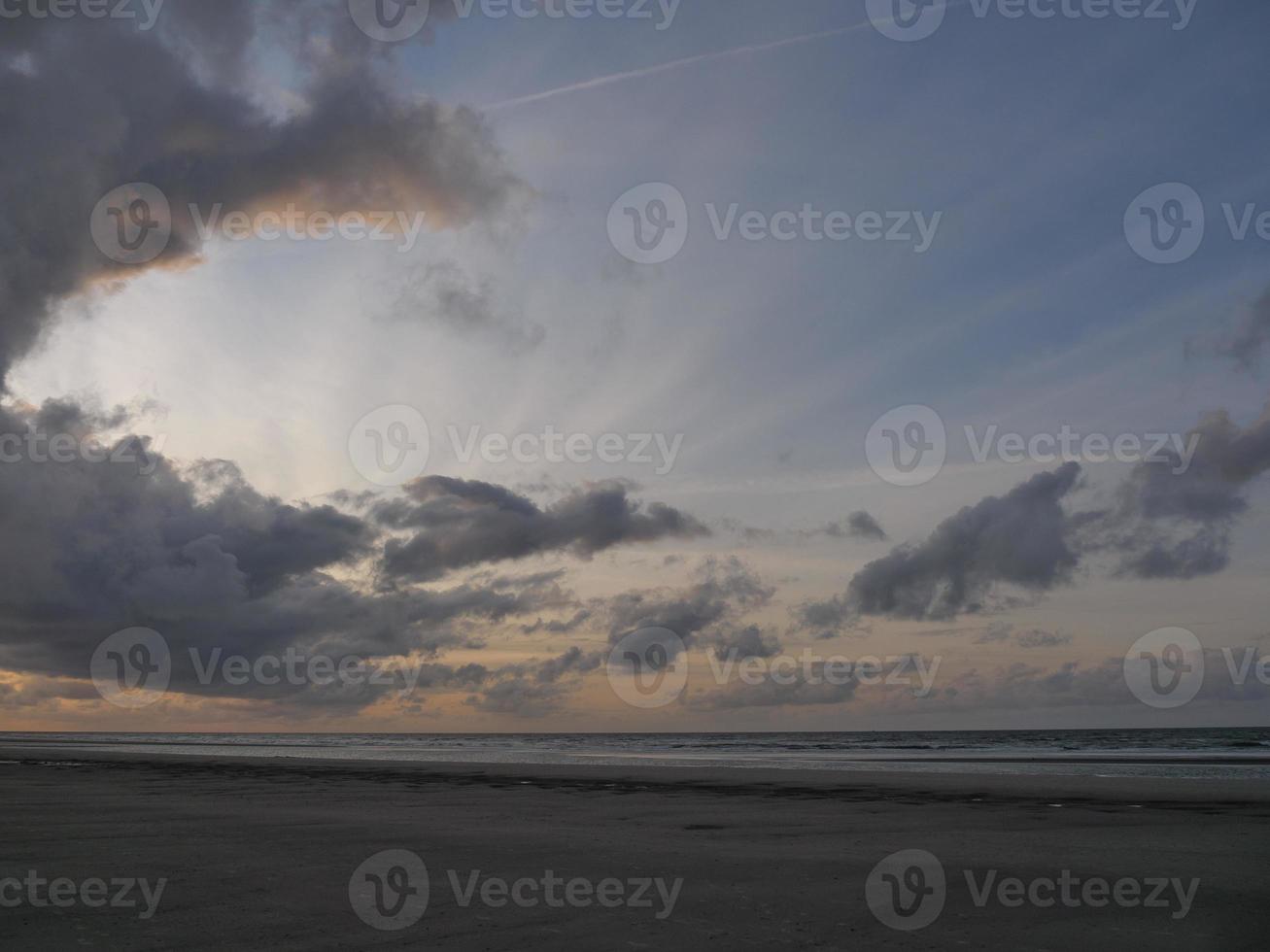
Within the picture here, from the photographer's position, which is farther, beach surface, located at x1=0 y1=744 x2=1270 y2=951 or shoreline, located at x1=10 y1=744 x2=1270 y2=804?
shoreline, located at x1=10 y1=744 x2=1270 y2=804

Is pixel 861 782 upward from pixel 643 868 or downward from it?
upward

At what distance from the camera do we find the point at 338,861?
13.7 metres

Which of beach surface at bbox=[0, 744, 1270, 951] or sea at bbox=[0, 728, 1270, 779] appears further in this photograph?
sea at bbox=[0, 728, 1270, 779]

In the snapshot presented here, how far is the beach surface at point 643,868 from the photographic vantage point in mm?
9391

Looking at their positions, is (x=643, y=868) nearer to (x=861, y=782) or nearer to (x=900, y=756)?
(x=861, y=782)

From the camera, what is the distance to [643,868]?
13.2 m

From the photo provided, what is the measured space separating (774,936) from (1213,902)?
5.87m

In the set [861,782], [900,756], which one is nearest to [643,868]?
[861,782]

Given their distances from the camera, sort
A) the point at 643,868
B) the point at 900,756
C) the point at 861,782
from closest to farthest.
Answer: the point at 643,868, the point at 861,782, the point at 900,756

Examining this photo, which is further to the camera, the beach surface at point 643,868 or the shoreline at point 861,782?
the shoreline at point 861,782

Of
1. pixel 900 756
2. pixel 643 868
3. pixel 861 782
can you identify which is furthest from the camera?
pixel 900 756

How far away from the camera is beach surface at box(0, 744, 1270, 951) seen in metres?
9.39

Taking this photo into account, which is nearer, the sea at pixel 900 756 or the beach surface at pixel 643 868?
the beach surface at pixel 643 868

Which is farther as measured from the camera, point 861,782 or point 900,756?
point 900,756
